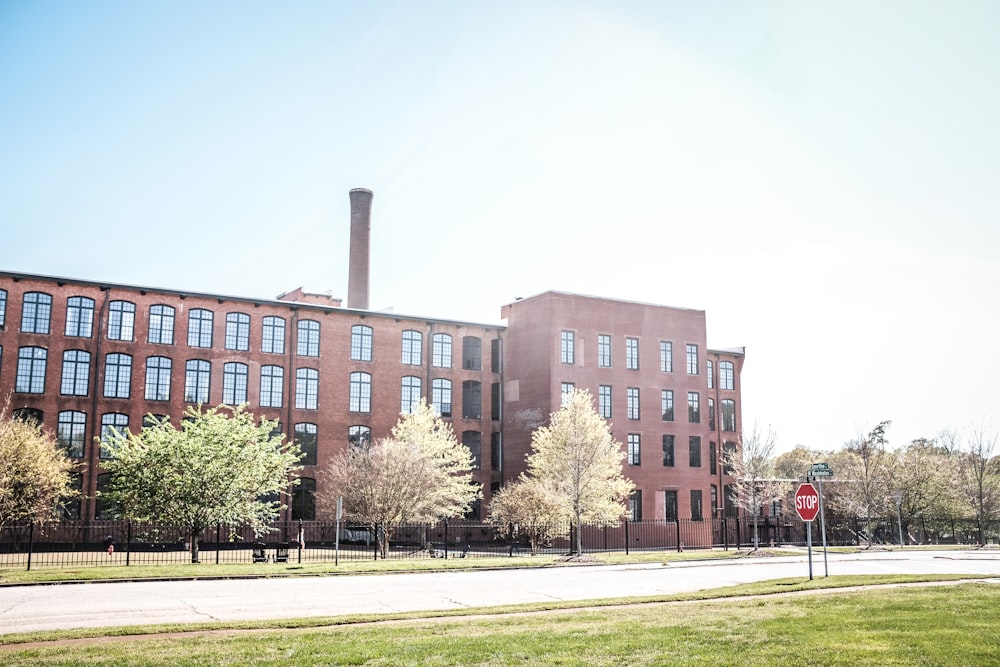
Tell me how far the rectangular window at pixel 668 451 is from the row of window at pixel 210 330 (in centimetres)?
1251

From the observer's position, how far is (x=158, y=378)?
48406 mm

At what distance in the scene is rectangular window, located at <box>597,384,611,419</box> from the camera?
5375 cm

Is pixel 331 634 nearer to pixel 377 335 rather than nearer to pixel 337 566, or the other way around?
pixel 337 566

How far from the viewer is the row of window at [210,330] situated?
46.2 metres

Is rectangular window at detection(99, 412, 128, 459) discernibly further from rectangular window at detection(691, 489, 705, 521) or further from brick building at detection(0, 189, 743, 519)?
rectangular window at detection(691, 489, 705, 521)

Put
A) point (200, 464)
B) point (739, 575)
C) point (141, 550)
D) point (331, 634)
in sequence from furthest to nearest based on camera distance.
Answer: point (141, 550) < point (200, 464) < point (739, 575) < point (331, 634)

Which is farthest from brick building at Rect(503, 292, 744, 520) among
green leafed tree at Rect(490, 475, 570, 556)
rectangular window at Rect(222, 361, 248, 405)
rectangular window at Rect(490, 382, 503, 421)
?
rectangular window at Rect(222, 361, 248, 405)

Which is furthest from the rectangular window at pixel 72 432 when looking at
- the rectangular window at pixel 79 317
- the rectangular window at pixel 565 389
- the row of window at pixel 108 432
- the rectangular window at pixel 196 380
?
the rectangular window at pixel 565 389

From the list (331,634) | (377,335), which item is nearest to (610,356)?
(377,335)

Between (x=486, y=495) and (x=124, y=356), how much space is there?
22.2 metres

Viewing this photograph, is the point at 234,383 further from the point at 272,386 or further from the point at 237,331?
the point at 237,331

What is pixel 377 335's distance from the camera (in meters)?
Answer: 54.0

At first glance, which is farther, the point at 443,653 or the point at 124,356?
the point at 124,356

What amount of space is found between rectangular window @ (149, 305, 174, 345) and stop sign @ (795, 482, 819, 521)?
3637cm
